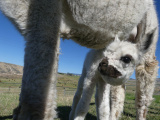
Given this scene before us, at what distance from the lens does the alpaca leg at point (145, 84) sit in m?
3.45

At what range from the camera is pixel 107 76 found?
2.23 meters

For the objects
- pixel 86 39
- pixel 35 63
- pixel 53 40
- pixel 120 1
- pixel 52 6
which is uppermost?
pixel 120 1

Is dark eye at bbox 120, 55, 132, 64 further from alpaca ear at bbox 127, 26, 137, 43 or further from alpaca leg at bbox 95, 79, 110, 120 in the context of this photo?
alpaca leg at bbox 95, 79, 110, 120

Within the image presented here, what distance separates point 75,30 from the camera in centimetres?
231

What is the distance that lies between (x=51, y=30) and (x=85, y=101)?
2.03 m

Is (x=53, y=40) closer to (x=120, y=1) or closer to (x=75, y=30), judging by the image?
(x=75, y=30)

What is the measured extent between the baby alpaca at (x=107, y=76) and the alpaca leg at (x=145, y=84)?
48cm

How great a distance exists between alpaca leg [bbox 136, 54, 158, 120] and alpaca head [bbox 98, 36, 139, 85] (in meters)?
1.20

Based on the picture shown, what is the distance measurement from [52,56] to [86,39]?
100 centimetres

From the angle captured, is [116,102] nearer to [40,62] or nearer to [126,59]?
[126,59]

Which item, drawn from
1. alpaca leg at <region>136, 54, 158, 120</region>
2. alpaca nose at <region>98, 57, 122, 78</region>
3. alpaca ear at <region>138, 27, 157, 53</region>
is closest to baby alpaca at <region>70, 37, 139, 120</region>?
alpaca nose at <region>98, 57, 122, 78</region>

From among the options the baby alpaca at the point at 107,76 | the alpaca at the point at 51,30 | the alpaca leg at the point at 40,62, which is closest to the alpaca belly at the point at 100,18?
the alpaca at the point at 51,30

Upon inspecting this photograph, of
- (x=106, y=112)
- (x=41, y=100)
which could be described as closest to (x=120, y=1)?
(x=41, y=100)

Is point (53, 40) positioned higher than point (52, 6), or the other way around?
point (52, 6)
